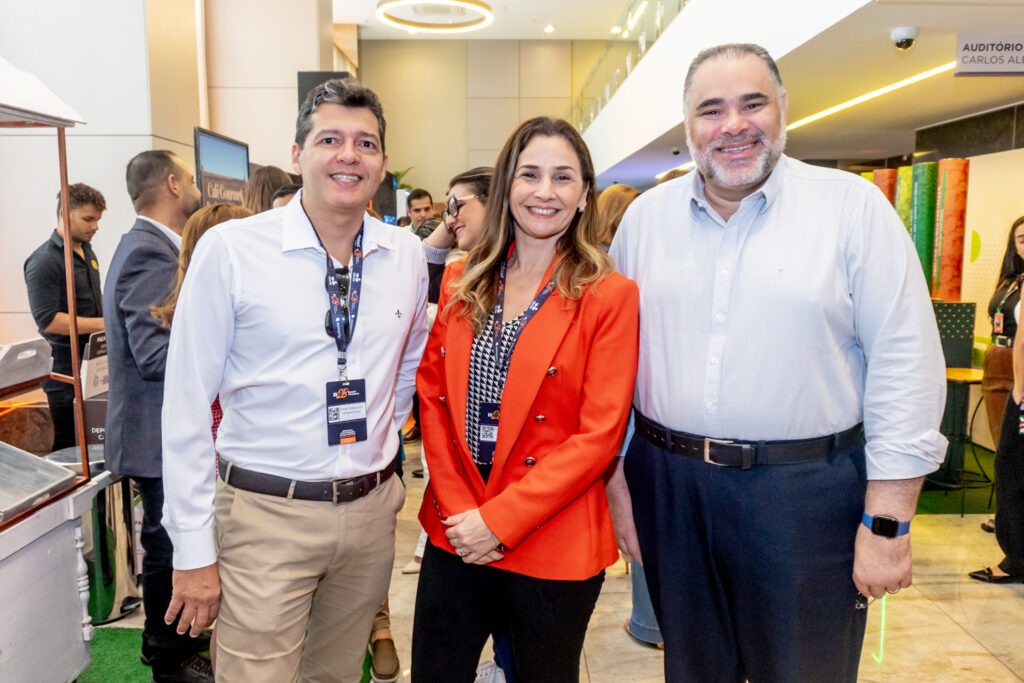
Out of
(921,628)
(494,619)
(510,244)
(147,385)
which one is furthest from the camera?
(921,628)

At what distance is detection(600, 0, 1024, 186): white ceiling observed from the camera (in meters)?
3.77

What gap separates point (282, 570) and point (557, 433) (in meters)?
0.69

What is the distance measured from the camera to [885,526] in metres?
1.58

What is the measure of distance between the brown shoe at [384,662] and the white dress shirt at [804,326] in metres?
1.59

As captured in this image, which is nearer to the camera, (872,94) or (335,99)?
→ (335,99)

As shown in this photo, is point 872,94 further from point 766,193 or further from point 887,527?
point 887,527

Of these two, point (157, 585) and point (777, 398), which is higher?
point (777, 398)

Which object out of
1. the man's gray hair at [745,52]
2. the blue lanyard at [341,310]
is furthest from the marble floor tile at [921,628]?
the man's gray hair at [745,52]

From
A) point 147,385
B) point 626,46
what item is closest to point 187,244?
point 147,385

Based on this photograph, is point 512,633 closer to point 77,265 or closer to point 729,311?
point 729,311

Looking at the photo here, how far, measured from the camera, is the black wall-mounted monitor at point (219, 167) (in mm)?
4496

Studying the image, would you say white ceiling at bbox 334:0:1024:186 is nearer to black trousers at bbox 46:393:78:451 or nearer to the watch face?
the watch face

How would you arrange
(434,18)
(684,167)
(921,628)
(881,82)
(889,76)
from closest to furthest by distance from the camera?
1. (921,628)
2. (684,167)
3. (889,76)
4. (881,82)
5. (434,18)

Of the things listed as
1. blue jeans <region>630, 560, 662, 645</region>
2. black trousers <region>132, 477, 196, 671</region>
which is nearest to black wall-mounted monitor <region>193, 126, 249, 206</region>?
black trousers <region>132, 477, 196, 671</region>
